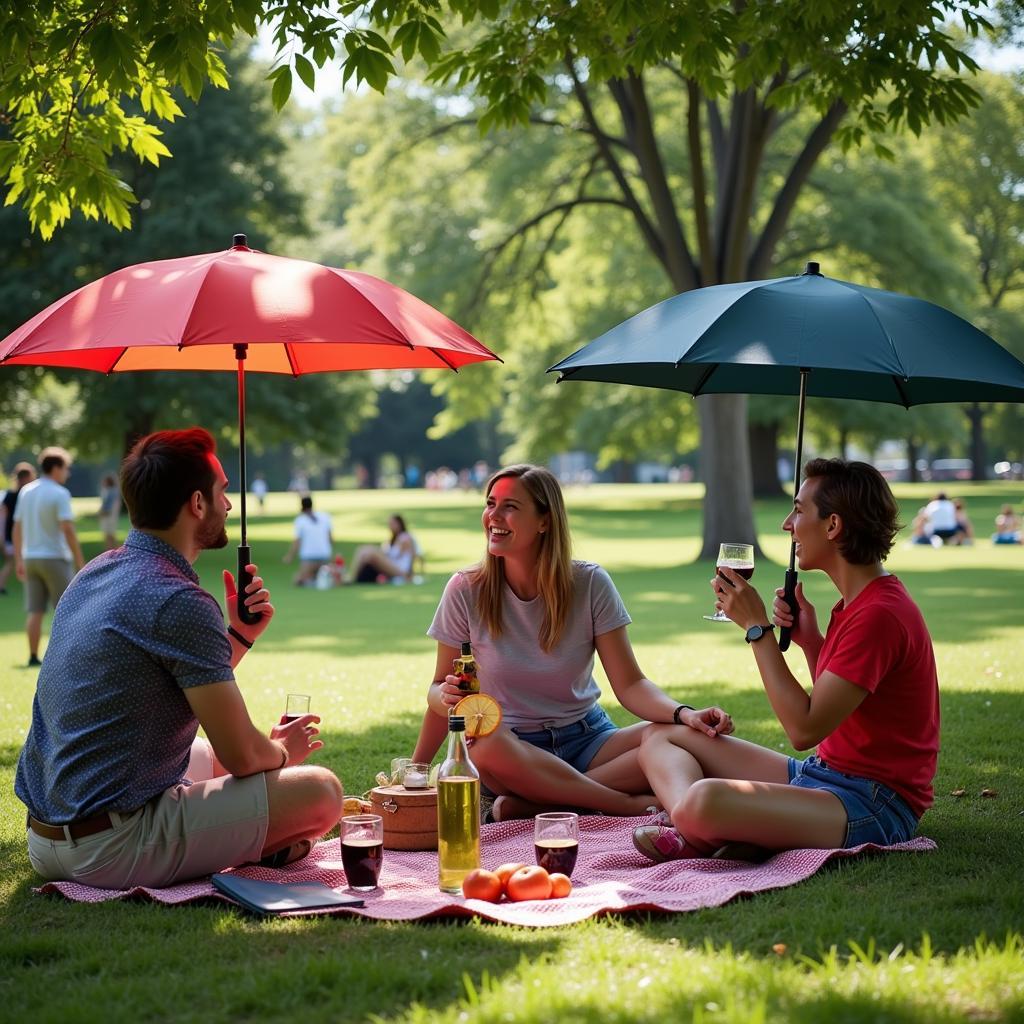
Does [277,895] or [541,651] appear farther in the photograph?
[541,651]

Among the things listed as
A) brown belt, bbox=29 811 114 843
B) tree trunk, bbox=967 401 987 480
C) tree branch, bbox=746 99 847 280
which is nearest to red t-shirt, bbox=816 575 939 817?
brown belt, bbox=29 811 114 843

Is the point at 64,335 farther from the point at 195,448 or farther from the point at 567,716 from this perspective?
the point at 567,716

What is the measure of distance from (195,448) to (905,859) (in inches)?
122

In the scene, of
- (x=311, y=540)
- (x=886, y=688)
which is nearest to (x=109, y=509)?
(x=311, y=540)

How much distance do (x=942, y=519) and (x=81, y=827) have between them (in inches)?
993

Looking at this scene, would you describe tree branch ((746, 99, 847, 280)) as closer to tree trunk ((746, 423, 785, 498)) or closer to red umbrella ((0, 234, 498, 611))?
red umbrella ((0, 234, 498, 611))

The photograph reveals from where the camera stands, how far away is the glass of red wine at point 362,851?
479 cm

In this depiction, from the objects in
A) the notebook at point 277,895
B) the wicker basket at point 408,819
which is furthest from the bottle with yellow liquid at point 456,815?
the wicker basket at point 408,819

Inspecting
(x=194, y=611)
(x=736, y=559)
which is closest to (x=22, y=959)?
(x=194, y=611)

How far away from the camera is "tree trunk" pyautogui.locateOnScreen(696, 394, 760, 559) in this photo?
2152 cm

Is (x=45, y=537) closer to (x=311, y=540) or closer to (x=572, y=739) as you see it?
(x=572, y=739)

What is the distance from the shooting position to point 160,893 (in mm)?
4645

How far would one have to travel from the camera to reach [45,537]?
11.9 m

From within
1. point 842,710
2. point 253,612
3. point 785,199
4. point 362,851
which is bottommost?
point 362,851
